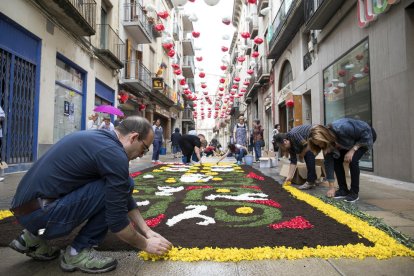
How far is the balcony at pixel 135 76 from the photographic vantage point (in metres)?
14.8

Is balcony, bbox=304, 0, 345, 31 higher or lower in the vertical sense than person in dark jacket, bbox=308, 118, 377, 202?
higher

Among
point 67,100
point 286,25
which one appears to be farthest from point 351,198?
point 286,25

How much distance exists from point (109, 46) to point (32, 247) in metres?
12.1

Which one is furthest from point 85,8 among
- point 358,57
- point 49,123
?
point 358,57

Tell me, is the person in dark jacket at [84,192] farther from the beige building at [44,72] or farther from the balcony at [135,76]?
the balcony at [135,76]

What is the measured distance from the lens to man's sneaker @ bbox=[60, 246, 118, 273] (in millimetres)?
1729

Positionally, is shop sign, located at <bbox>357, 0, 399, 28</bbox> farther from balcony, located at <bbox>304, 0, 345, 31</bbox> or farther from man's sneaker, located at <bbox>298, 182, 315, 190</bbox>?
man's sneaker, located at <bbox>298, 182, 315, 190</bbox>

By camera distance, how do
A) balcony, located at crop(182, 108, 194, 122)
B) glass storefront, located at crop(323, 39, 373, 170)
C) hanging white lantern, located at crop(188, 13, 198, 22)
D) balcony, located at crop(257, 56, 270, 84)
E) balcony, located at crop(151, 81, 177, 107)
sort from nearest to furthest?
glass storefront, located at crop(323, 39, 373, 170), hanging white lantern, located at crop(188, 13, 198, 22), balcony, located at crop(257, 56, 270, 84), balcony, located at crop(151, 81, 177, 107), balcony, located at crop(182, 108, 194, 122)

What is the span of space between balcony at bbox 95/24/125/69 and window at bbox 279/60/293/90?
7.86m

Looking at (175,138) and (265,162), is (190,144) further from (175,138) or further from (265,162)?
(175,138)

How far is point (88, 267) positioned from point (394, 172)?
595 cm

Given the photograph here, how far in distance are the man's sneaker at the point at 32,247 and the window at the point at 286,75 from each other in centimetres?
1374

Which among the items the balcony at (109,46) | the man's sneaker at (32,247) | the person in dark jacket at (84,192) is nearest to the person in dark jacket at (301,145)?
the person in dark jacket at (84,192)

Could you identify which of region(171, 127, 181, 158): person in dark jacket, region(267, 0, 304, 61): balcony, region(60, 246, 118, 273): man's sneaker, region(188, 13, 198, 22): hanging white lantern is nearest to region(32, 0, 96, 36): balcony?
region(188, 13, 198, 22): hanging white lantern
